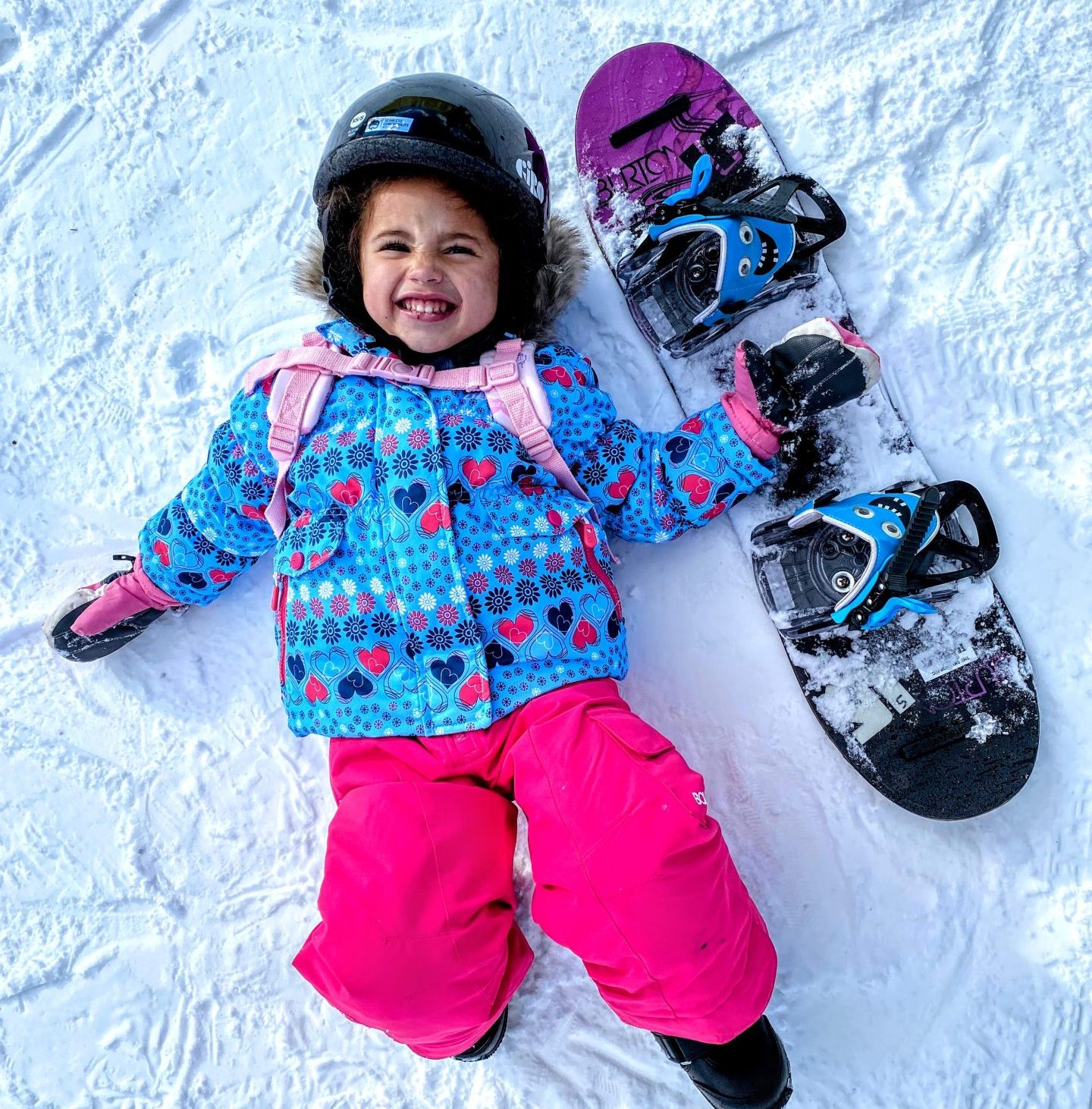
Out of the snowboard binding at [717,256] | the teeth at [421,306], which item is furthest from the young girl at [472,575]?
the snowboard binding at [717,256]

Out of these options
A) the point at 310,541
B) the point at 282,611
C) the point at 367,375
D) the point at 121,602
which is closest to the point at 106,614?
the point at 121,602

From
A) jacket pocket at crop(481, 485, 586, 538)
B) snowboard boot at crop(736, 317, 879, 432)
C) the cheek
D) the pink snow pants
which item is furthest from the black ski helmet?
the pink snow pants

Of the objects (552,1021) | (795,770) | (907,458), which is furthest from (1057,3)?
(552,1021)

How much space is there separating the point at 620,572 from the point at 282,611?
0.69 meters

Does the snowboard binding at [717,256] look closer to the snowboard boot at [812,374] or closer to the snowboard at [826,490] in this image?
the snowboard at [826,490]

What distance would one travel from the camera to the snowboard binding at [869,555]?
1.54 m

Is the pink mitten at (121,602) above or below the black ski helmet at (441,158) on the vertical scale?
below

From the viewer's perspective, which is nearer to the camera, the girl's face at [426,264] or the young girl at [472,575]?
the young girl at [472,575]

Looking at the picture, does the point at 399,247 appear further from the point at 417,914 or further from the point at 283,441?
the point at 417,914

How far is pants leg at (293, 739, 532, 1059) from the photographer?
1.33 meters

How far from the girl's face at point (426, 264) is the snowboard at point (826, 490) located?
1.50 ft

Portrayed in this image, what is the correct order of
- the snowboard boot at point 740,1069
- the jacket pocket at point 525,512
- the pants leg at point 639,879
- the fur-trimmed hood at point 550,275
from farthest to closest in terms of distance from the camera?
1. the fur-trimmed hood at point 550,275
2. the jacket pocket at point 525,512
3. the snowboard boot at point 740,1069
4. the pants leg at point 639,879

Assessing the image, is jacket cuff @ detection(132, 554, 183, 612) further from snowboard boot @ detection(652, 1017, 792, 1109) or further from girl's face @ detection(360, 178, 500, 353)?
snowboard boot @ detection(652, 1017, 792, 1109)

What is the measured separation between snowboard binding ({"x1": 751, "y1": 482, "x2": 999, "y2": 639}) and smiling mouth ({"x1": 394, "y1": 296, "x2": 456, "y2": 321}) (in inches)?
30.5
